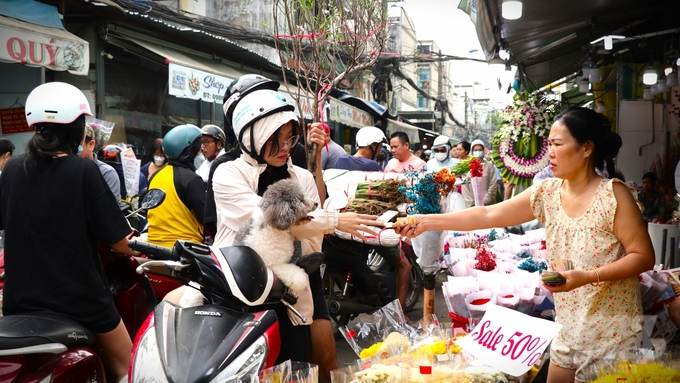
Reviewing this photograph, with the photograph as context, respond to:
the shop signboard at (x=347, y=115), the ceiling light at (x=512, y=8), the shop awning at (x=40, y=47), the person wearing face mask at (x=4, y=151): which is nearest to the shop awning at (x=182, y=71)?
the shop awning at (x=40, y=47)

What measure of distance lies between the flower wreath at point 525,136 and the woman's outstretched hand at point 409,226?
4.10m

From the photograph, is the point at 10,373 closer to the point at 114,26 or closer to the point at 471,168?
the point at 471,168

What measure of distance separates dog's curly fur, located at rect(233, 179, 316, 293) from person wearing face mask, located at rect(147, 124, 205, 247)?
79.1 inches

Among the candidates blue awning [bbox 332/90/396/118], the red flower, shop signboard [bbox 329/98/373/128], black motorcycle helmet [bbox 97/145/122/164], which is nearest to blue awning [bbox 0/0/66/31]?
black motorcycle helmet [bbox 97/145/122/164]

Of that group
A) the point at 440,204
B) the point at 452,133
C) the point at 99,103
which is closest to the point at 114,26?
the point at 99,103

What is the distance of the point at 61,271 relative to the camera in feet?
9.62

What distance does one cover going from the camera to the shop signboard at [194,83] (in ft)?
34.5

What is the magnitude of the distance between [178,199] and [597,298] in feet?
10.2

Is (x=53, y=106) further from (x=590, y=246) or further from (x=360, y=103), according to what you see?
(x=360, y=103)

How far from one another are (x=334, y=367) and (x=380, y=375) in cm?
55

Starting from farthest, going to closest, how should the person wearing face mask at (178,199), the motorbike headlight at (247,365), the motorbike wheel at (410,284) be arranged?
the motorbike wheel at (410,284), the person wearing face mask at (178,199), the motorbike headlight at (247,365)

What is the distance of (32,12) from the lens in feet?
25.9

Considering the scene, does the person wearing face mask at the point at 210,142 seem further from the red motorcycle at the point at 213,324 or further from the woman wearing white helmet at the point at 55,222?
the red motorcycle at the point at 213,324

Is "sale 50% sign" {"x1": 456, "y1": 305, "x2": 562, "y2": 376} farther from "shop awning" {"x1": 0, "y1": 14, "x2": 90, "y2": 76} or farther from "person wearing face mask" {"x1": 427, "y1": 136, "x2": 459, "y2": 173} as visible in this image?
"person wearing face mask" {"x1": 427, "y1": 136, "x2": 459, "y2": 173}
